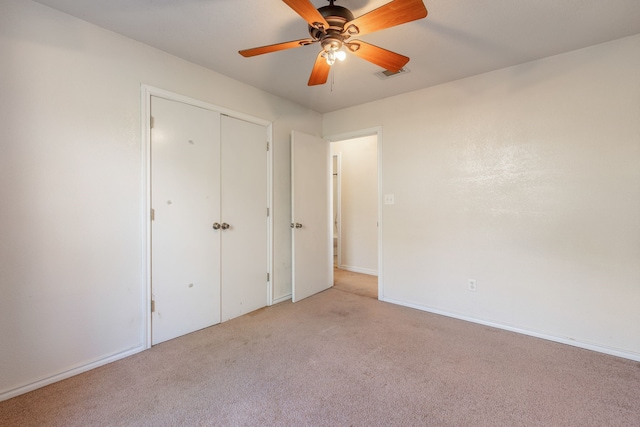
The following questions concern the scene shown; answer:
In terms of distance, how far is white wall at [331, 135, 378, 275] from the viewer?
15.9 ft

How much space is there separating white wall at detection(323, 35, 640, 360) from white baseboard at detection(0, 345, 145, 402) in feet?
8.85

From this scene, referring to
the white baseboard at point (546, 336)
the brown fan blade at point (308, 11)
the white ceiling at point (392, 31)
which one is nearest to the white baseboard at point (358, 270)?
the white baseboard at point (546, 336)

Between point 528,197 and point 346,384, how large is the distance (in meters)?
2.28

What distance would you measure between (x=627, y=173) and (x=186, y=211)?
366 centimetres

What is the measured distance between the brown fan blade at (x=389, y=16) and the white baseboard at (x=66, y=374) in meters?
2.79

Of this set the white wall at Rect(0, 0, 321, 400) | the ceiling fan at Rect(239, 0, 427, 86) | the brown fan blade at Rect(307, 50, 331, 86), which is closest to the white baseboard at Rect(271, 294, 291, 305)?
the white wall at Rect(0, 0, 321, 400)

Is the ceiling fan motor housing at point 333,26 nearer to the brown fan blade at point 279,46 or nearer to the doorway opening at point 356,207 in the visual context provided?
the brown fan blade at point 279,46

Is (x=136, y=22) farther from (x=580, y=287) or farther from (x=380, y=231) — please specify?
(x=580, y=287)

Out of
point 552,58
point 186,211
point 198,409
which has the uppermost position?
point 552,58

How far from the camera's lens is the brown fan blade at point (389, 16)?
1313 mm

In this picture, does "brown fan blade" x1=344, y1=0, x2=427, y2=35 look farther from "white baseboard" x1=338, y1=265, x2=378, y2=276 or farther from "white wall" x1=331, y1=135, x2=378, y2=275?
"white baseboard" x1=338, y1=265, x2=378, y2=276

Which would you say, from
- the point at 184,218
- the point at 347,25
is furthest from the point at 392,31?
the point at 184,218

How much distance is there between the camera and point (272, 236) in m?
3.30

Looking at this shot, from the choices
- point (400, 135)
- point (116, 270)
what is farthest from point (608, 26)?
point (116, 270)
